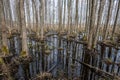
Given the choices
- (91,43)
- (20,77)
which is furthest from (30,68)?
(91,43)

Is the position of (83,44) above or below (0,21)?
below

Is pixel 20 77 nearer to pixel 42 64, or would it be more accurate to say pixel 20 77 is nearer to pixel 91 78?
pixel 42 64

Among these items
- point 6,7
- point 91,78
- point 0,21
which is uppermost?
point 6,7

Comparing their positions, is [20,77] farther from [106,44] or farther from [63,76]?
[106,44]

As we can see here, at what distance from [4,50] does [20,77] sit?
3603 mm

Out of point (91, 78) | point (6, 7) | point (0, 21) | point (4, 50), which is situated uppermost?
point (6, 7)

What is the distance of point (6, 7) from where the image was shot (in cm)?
2073

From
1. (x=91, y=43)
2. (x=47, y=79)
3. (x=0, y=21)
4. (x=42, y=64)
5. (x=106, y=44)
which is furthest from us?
(x=106, y=44)

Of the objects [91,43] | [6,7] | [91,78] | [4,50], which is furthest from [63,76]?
[6,7]

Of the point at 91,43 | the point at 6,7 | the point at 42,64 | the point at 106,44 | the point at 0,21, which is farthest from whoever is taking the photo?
the point at 6,7

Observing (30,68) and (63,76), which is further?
(30,68)

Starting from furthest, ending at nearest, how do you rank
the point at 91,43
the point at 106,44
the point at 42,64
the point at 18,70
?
the point at 106,44
the point at 91,43
the point at 42,64
the point at 18,70

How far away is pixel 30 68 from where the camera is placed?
7539 millimetres

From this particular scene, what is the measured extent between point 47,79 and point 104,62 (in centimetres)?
421
